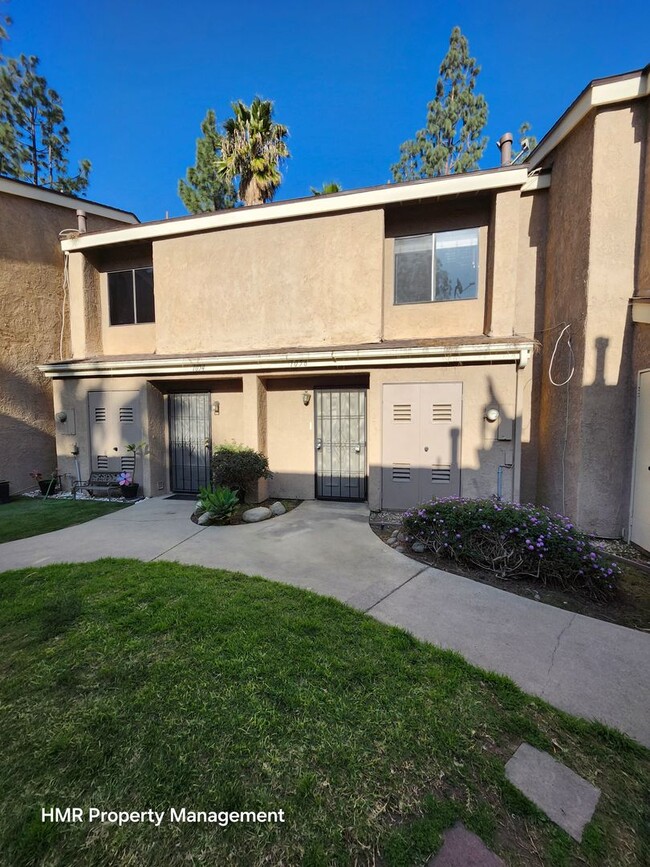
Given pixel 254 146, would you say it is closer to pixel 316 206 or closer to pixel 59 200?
pixel 59 200

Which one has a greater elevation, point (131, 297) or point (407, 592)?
point (131, 297)

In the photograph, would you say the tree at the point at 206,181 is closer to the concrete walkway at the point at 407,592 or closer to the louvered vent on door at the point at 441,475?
the concrete walkway at the point at 407,592

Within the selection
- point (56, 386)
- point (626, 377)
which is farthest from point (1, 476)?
point (626, 377)

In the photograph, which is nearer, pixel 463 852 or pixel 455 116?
pixel 463 852

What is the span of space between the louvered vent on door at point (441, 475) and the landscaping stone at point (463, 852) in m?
5.66

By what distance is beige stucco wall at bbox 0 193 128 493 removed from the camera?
9375 mm

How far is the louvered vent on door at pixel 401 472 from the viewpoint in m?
7.26

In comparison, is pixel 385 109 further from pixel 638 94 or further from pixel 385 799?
pixel 385 799

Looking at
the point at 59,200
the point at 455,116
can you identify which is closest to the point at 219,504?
the point at 59,200

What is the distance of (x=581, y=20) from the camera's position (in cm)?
829

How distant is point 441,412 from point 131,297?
8338mm

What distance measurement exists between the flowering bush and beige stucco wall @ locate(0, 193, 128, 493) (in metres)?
10.1

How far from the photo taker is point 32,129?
57.7 feet

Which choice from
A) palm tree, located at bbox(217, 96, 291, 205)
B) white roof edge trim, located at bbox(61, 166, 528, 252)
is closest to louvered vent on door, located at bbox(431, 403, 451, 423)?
white roof edge trim, located at bbox(61, 166, 528, 252)
